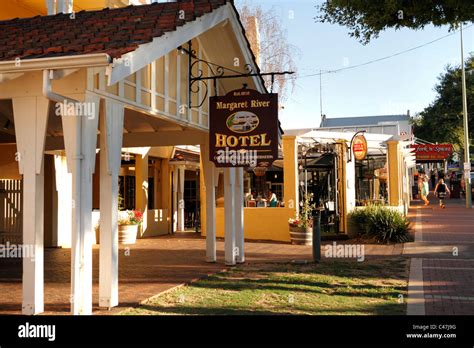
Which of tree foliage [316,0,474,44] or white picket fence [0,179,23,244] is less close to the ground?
tree foliage [316,0,474,44]

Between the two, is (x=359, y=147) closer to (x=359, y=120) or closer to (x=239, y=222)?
(x=239, y=222)

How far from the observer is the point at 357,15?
10.7 metres

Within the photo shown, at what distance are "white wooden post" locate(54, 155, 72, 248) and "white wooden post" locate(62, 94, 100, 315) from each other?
8.27m

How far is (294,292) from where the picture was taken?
26.6ft

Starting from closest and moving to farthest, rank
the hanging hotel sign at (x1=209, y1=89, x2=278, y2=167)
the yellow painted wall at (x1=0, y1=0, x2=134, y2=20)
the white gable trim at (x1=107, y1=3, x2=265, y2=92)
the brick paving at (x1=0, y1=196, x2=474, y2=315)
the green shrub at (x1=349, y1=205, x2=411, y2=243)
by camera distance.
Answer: the white gable trim at (x1=107, y1=3, x2=265, y2=92)
the brick paving at (x1=0, y1=196, x2=474, y2=315)
the hanging hotel sign at (x1=209, y1=89, x2=278, y2=167)
the yellow painted wall at (x1=0, y1=0, x2=134, y2=20)
the green shrub at (x1=349, y1=205, x2=411, y2=243)

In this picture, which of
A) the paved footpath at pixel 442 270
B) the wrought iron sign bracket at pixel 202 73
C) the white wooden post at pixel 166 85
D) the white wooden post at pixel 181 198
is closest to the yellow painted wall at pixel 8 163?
the wrought iron sign bracket at pixel 202 73

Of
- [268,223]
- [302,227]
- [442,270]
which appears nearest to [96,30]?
[442,270]

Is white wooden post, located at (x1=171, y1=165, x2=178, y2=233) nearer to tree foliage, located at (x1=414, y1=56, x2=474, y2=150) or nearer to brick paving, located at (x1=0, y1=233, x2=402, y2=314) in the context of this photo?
brick paving, located at (x1=0, y1=233, x2=402, y2=314)

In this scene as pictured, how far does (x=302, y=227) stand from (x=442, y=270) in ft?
→ 18.6

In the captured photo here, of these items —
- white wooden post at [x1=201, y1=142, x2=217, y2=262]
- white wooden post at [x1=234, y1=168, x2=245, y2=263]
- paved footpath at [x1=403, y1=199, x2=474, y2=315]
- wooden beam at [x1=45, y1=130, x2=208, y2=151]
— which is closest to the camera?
paved footpath at [x1=403, y1=199, x2=474, y2=315]

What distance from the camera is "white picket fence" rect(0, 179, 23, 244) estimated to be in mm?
13820

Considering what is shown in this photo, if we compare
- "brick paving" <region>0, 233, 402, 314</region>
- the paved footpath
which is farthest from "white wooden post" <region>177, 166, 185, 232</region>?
the paved footpath

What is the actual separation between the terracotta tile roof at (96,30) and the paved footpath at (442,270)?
16.2 feet
